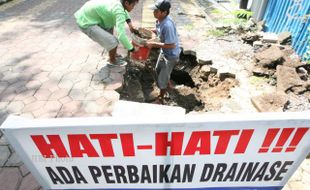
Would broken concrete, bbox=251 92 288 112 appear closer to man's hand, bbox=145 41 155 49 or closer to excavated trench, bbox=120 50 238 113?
excavated trench, bbox=120 50 238 113

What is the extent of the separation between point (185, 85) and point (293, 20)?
2.80 meters

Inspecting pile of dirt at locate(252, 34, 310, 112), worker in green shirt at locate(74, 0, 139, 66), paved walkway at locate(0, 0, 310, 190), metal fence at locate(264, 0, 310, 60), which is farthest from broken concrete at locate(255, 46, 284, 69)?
worker in green shirt at locate(74, 0, 139, 66)

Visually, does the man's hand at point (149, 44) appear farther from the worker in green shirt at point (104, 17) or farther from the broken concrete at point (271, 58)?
the broken concrete at point (271, 58)

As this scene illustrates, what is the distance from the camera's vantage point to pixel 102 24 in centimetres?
416

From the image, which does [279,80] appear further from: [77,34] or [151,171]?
[77,34]

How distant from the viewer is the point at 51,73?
4312mm

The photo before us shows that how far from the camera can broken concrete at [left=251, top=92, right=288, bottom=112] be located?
3.42m

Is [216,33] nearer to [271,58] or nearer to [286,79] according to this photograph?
[271,58]

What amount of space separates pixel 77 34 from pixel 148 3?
3657mm

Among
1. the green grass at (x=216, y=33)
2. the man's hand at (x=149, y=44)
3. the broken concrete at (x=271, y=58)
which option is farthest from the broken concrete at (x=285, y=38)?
the man's hand at (x=149, y=44)

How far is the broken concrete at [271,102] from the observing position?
3422mm

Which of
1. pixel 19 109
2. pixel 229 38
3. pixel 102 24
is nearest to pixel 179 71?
pixel 229 38

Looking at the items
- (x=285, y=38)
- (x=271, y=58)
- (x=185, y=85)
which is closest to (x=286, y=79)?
(x=271, y=58)

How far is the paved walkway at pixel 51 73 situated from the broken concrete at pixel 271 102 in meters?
0.93
